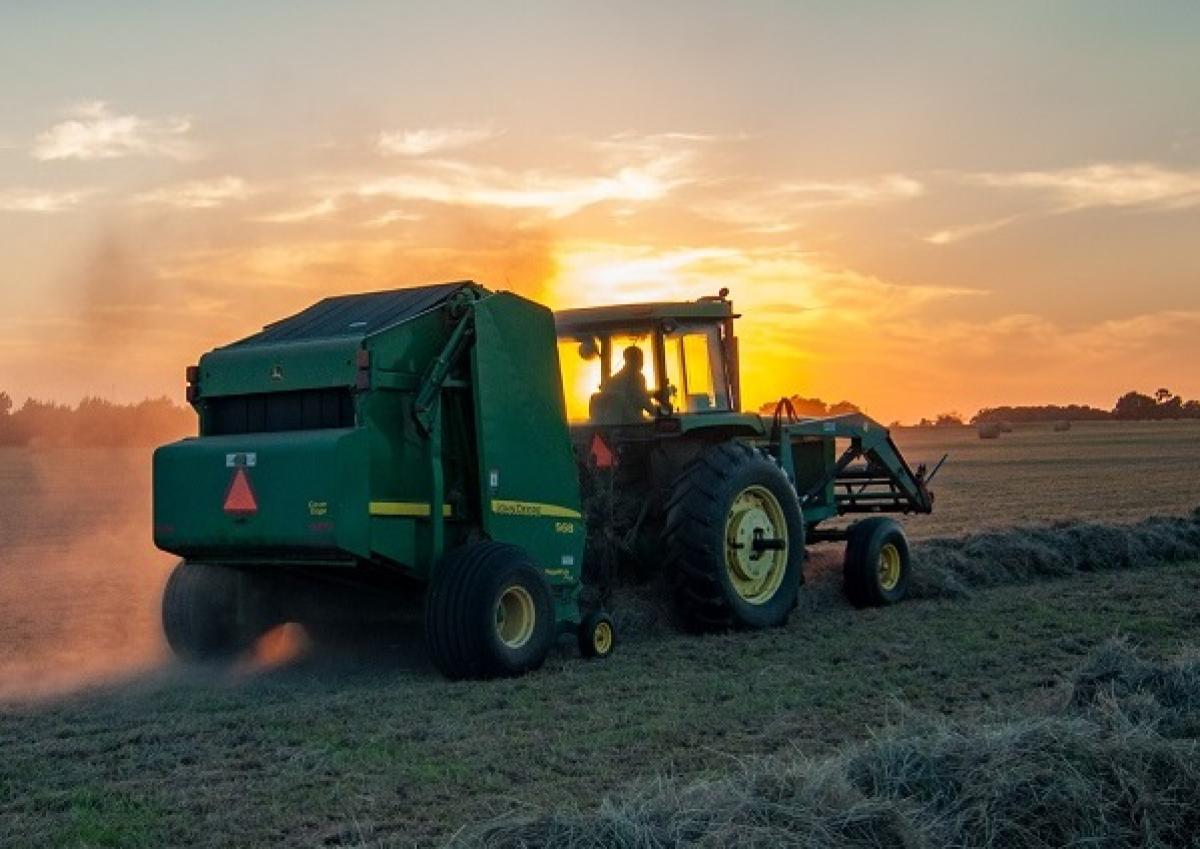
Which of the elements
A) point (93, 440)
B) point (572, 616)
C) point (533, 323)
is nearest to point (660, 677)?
point (572, 616)

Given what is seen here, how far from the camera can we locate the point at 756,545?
12766 millimetres

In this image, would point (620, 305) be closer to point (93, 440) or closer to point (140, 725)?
point (140, 725)

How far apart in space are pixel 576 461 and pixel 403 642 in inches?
78.1

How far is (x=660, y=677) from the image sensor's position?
10.1 meters

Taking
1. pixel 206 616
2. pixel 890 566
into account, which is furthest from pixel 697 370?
pixel 206 616

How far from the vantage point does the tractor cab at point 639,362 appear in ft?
41.4

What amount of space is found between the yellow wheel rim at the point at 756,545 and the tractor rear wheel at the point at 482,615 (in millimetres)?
2542

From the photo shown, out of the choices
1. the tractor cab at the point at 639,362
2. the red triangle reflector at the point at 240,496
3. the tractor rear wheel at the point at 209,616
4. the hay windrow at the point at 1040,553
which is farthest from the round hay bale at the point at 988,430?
the red triangle reflector at the point at 240,496

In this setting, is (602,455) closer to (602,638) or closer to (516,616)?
(602,638)

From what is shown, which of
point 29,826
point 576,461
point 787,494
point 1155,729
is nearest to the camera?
point 29,826

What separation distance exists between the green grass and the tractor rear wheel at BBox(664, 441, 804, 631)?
0.32 m

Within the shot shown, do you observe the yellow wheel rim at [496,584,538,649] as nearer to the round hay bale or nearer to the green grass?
the green grass

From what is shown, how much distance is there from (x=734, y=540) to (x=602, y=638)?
1.92 m

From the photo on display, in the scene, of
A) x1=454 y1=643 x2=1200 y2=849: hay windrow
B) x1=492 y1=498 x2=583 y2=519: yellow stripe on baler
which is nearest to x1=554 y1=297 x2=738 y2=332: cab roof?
x1=492 y1=498 x2=583 y2=519: yellow stripe on baler
